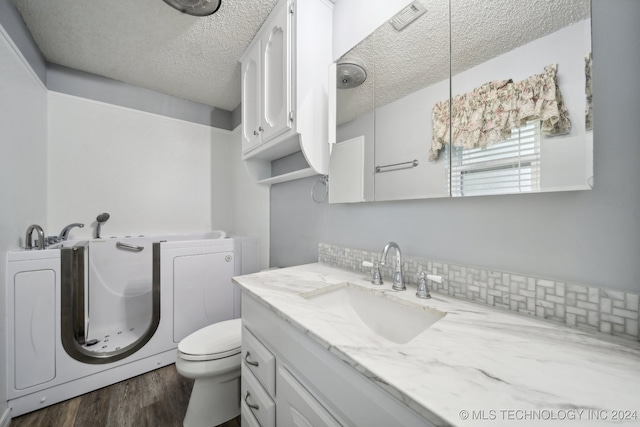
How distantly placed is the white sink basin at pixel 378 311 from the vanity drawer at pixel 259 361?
0.25 m

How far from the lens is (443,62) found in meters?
0.91

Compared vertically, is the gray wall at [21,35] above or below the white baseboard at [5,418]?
above

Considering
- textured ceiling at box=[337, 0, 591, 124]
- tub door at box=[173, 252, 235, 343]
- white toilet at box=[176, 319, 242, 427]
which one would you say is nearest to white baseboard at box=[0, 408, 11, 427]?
tub door at box=[173, 252, 235, 343]

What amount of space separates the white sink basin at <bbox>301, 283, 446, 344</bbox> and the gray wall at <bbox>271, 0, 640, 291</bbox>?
0.26 meters

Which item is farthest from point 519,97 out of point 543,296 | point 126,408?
point 126,408

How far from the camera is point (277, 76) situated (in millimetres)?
1393

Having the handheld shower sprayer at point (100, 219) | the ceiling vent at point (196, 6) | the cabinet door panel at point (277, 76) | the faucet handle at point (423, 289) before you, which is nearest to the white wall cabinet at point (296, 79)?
the cabinet door panel at point (277, 76)

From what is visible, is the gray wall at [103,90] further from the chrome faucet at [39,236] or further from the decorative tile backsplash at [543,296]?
the decorative tile backsplash at [543,296]

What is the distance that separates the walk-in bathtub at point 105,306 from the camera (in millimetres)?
1385

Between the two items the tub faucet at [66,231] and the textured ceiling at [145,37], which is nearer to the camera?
the textured ceiling at [145,37]

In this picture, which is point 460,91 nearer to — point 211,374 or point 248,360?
point 248,360

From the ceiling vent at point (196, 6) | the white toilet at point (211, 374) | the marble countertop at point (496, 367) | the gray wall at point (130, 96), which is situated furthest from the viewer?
the gray wall at point (130, 96)

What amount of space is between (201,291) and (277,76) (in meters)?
1.66

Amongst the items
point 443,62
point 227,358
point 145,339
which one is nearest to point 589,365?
point 443,62
